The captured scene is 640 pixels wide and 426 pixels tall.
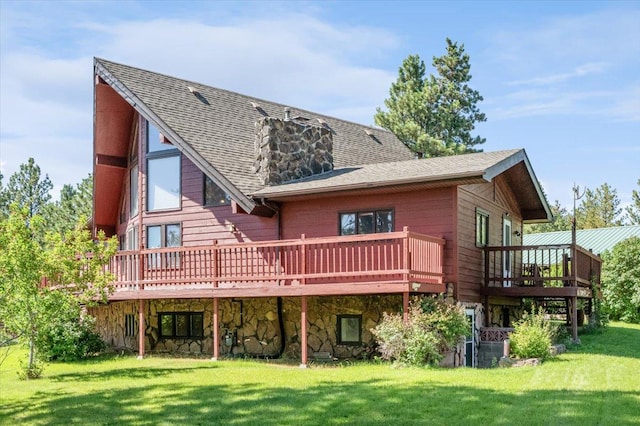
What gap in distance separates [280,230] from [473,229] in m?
4.94

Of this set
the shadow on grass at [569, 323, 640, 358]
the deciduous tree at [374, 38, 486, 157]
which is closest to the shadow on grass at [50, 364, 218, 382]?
the shadow on grass at [569, 323, 640, 358]

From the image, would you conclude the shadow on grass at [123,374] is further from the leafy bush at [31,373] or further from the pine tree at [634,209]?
the pine tree at [634,209]

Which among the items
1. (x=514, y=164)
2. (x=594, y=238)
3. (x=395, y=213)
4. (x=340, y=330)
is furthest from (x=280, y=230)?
(x=594, y=238)

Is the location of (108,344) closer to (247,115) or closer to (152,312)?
(152,312)

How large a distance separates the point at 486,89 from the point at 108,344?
3163 cm

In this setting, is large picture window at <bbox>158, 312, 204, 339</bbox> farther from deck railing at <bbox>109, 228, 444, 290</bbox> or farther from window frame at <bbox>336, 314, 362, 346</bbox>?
window frame at <bbox>336, 314, 362, 346</bbox>

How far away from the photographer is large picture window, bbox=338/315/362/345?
18.5 metres

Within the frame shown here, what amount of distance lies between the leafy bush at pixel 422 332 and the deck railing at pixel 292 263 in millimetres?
699

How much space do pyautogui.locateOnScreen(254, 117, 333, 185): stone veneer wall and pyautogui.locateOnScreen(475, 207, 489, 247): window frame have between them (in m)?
4.69

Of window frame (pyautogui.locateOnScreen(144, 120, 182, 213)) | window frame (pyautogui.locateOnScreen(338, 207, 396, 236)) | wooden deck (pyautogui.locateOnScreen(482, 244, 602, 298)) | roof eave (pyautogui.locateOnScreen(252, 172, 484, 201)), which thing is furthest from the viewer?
window frame (pyautogui.locateOnScreen(144, 120, 182, 213))

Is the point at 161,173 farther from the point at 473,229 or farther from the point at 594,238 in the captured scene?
the point at 594,238

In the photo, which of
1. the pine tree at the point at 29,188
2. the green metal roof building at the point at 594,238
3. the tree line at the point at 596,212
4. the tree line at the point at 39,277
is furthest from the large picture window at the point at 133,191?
the tree line at the point at 596,212

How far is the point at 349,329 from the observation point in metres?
18.6

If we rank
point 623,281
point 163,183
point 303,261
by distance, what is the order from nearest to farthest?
point 303,261 < point 163,183 < point 623,281
